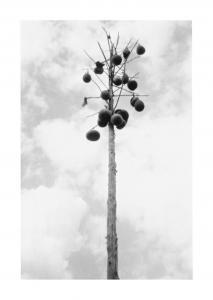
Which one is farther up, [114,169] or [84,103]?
[84,103]

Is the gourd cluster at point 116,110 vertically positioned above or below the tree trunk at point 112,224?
above

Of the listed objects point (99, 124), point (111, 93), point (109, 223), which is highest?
point (111, 93)

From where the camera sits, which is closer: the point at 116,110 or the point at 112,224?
the point at 112,224

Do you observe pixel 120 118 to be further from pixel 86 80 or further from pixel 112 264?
pixel 112 264

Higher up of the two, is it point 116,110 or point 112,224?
point 116,110

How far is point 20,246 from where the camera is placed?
21.0ft

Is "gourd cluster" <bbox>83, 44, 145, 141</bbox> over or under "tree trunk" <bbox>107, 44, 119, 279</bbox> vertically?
over

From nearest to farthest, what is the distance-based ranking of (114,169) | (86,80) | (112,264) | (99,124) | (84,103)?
(112,264) → (114,169) → (99,124) → (84,103) → (86,80)

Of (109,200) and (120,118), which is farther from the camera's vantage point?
(120,118)

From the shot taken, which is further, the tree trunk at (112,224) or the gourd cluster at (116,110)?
the gourd cluster at (116,110)

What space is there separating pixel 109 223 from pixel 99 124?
1.38 m

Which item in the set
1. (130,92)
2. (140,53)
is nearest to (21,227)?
(130,92)

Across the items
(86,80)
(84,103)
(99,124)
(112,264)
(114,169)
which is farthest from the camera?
(86,80)

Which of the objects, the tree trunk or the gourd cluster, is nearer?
the tree trunk
